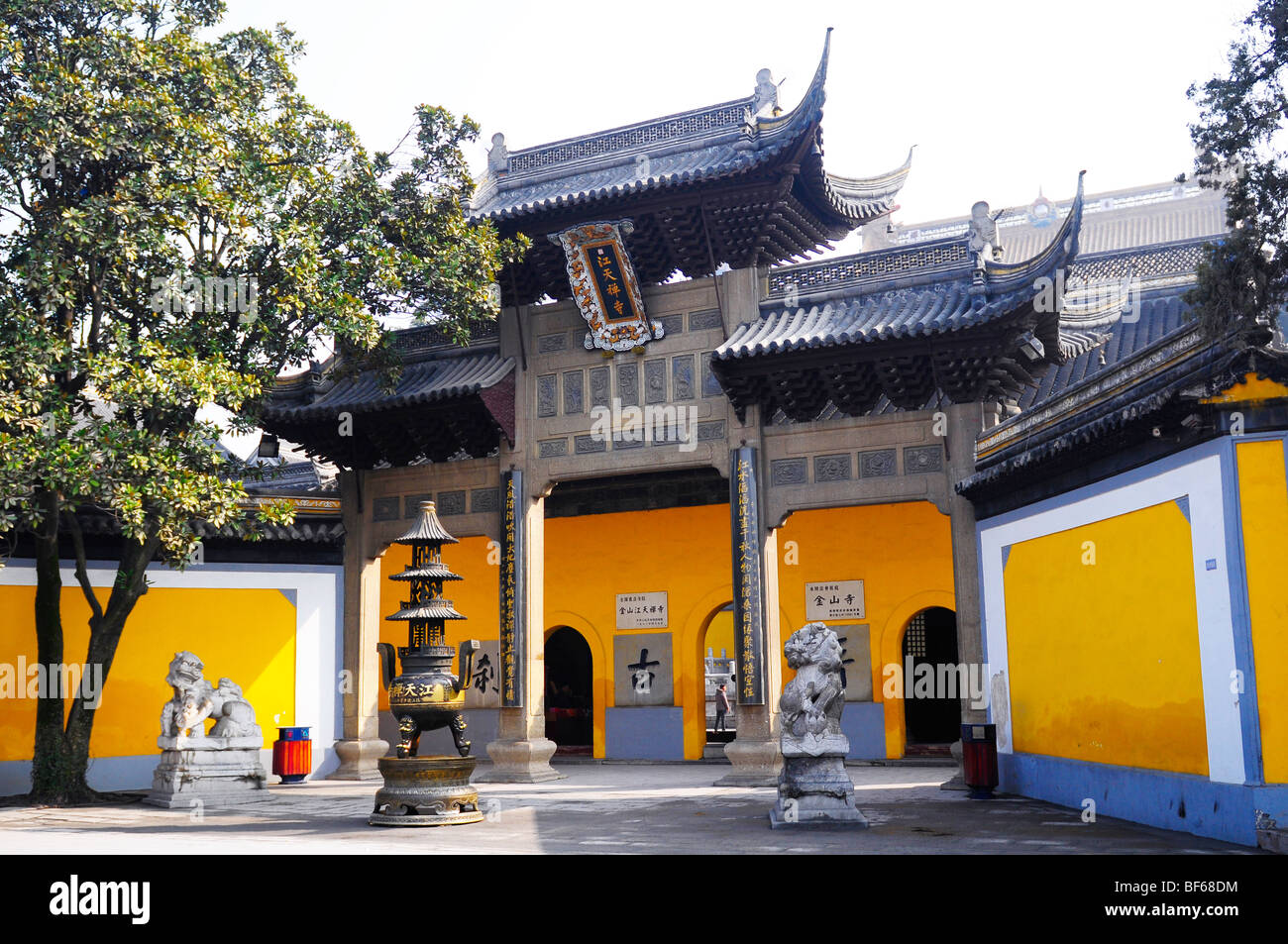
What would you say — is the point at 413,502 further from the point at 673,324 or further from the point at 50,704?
the point at 50,704

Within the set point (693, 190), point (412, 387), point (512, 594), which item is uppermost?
point (693, 190)

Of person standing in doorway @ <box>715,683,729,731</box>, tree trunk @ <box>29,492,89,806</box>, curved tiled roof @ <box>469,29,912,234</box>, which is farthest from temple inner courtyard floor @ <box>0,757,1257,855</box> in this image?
person standing in doorway @ <box>715,683,729,731</box>

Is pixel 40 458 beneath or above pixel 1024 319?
beneath

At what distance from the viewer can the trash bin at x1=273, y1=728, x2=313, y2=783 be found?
1291cm

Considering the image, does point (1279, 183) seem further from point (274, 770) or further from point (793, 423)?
point (274, 770)

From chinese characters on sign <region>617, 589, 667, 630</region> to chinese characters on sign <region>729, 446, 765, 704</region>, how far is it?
13.2 feet

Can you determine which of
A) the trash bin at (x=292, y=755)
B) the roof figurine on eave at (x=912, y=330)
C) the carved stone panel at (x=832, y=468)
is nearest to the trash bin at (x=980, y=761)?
the carved stone panel at (x=832, y=468)

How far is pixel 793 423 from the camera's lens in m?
12.1

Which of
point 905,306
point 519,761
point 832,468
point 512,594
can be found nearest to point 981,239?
point 905,306

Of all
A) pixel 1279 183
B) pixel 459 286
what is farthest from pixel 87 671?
pixel 1279 183

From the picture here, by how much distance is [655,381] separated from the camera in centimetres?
1260

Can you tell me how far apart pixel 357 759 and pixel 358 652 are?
124 centimetres

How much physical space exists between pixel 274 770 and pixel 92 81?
24.2 ft

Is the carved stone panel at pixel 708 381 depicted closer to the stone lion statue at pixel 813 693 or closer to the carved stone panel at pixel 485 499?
the carved stone panel at pixel 485 499
